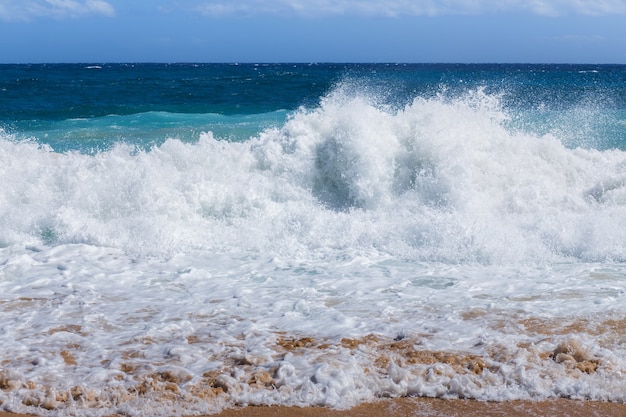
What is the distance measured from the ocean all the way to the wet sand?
77mm

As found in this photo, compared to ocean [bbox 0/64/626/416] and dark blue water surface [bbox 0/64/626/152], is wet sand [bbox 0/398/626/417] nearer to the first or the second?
ocean [bbox 0/64/626/416]

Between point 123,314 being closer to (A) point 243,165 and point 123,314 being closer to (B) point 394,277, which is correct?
(B) point 394,277

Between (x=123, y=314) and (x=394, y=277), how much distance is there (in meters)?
2.40

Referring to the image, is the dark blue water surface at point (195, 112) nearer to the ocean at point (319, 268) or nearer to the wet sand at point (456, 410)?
the ocean at point (319, 268)

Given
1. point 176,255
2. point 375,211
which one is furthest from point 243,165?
point 176,255

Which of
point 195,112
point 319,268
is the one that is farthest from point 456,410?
point 195,112

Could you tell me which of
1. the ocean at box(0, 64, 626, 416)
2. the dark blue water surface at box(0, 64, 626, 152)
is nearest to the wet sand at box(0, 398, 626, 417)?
the ocean at box(0, 64, 626, 416)

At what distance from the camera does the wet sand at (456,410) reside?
383 centimetres

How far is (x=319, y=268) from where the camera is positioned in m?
6.64

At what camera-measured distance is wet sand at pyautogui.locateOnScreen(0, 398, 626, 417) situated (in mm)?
A: 3828

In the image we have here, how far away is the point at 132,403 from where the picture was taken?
12.9 feet

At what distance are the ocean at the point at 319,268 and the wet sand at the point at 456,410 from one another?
0.08 m

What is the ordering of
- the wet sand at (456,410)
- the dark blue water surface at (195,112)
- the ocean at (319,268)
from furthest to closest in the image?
the dark blue water surface at (195,112) < the ocean at (319,268) < the wet sand at (456,410)

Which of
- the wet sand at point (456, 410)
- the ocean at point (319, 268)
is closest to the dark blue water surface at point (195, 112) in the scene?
the ocean at point (319, 268)
